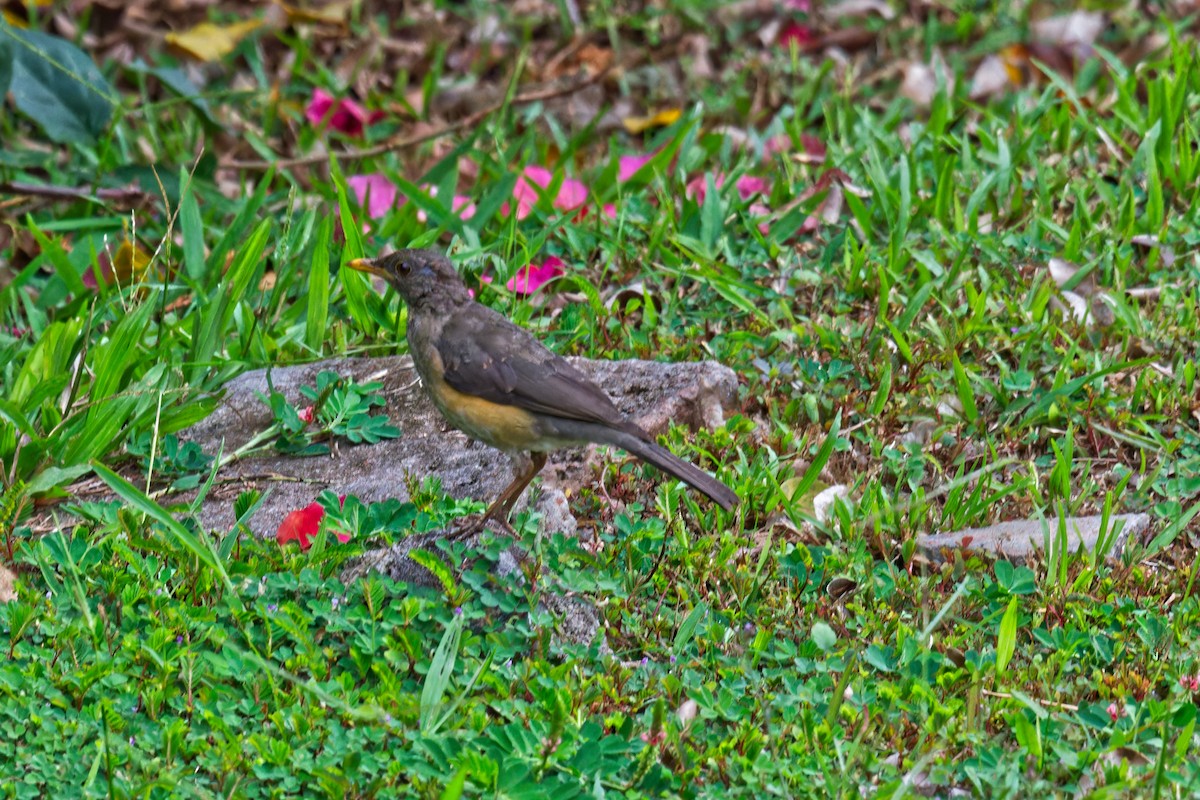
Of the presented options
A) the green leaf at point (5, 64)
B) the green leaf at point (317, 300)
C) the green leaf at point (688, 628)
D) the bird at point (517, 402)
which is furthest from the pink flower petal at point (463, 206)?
the green leaf at point (688, 628)

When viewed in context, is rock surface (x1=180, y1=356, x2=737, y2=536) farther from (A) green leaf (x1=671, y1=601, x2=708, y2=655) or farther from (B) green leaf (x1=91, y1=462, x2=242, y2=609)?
(A) green leaf (x1=671, y1=601, x2=708, y2=655)

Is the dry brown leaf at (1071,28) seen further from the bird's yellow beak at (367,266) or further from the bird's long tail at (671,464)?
the bird's long tail at (671,464)

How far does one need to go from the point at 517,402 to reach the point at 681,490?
2.14 ft

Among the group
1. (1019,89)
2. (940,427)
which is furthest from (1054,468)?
(1019,89)

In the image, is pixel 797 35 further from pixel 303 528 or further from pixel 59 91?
pixel 303 528

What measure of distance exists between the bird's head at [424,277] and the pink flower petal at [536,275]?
2.68ft

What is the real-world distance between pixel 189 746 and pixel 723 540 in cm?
173

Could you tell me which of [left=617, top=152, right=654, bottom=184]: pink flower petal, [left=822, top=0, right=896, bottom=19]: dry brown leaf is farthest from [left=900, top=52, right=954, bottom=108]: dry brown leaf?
[left=617, top=152, right=654, bottom=184]: pink flower petal

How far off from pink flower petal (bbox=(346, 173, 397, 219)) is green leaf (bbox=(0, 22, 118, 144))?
1187mm

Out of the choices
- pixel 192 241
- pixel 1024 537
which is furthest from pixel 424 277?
pixel 1024 537

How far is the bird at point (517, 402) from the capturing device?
4.43 m

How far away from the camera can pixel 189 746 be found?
3.58m

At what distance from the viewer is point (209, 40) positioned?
8.34 metres

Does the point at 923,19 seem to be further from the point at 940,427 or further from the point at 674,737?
the point at 674,737
